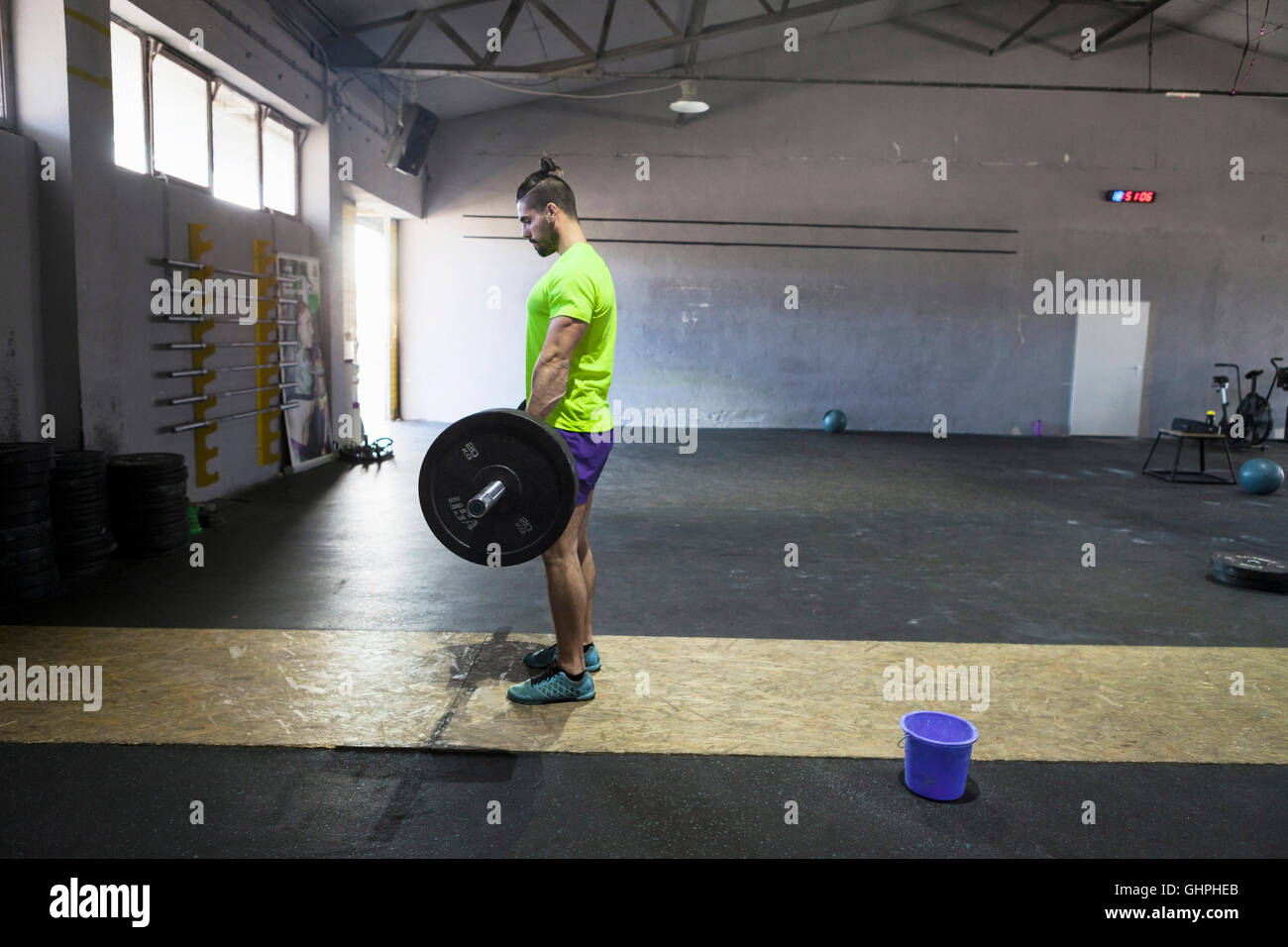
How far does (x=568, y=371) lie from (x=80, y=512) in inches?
96.3

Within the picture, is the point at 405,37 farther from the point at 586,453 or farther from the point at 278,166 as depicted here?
the point at 586,453

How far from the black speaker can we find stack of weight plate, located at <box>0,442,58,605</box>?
203 inches

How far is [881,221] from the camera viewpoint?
10.1 metres

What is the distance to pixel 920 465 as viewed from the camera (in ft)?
25.3

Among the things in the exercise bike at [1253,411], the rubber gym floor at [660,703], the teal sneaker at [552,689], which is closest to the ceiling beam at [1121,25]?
the exercise bike at [1253,411]

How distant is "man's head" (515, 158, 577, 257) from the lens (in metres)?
2.36

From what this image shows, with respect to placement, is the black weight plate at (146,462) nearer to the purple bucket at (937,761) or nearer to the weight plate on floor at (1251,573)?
the purple bucket at (937,761)

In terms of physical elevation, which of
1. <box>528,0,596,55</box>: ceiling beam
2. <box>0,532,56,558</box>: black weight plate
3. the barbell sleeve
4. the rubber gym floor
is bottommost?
the rubber gym floor

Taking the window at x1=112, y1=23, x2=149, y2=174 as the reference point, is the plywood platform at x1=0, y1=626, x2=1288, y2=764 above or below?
below

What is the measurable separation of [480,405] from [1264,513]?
24.8 feet

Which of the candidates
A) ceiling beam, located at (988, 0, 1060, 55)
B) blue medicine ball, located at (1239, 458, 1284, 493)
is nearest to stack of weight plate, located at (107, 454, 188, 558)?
blue medicine ball, located at (1239, 458, 1284, 493)

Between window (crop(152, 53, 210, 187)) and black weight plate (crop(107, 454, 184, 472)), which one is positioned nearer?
black weight plate (crop(107, 454, 184, 472))

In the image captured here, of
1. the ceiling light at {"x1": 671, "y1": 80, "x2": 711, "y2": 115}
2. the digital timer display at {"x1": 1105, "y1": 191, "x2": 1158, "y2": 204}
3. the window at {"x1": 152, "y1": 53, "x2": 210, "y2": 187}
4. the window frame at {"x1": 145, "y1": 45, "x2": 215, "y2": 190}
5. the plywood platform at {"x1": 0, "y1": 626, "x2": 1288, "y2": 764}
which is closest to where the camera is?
the plywood platform at {"x1": 0, "y1": 626, "x2": 1288, "y2": 764}

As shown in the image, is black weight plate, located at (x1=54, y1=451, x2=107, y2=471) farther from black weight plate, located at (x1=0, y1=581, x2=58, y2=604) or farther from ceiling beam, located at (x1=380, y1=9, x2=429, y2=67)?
ceiling beam, located at (x1=380, y1=9, x2=429, y2=67)
